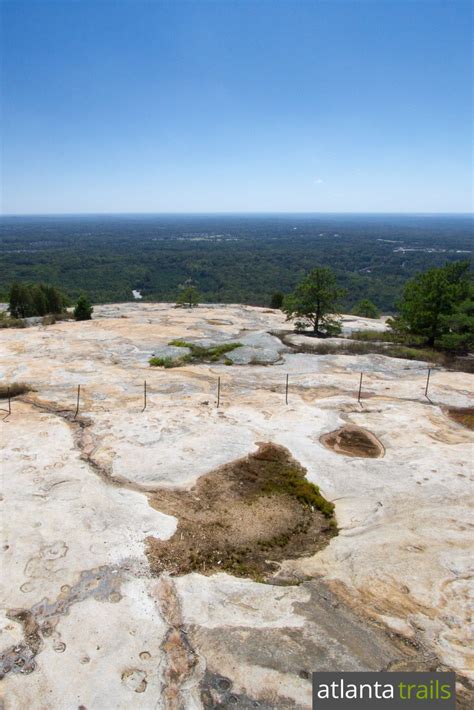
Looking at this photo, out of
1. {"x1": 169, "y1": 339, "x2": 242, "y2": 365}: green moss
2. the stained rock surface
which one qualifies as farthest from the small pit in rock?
{"x1": 169, "y1": 339, "x2": 242, "y2": 365}: green moss

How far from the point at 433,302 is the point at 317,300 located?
26.6 ft

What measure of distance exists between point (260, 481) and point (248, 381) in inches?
358

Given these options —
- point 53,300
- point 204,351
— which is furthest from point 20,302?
point 204,351

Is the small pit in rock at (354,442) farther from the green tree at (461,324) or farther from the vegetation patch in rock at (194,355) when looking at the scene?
the green tree at (461,324)

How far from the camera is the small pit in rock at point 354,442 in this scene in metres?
13.8

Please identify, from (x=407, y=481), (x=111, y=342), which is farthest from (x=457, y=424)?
(x=111, y=342)

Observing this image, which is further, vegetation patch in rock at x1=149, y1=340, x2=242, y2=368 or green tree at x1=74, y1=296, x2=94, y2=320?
green tree at x1=74, y1=296, x2=94, y2=320

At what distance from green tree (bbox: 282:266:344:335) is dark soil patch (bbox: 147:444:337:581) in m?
20.2

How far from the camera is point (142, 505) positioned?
10.7 meters

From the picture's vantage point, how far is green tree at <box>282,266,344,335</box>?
31.3 meters

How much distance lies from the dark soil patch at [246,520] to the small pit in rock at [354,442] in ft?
6.17

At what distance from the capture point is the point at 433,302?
26.9m

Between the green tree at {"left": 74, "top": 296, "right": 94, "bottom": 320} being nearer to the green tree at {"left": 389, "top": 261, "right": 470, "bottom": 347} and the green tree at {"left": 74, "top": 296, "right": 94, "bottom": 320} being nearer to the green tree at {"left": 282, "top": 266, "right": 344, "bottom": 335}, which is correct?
the green tree at {"left": 282, "top": 266, "right": 344, "bottom": 335}

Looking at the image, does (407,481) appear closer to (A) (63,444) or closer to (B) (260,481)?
(B) (260,481)
